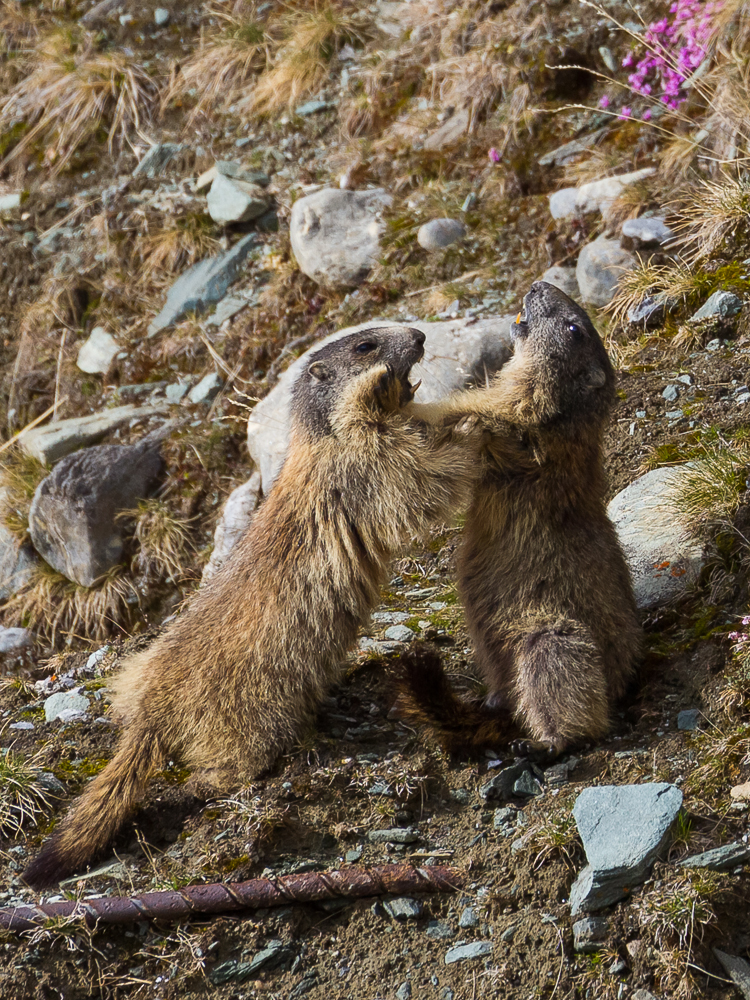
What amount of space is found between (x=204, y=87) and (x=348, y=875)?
1047 cm

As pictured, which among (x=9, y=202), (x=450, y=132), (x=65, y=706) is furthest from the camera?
(x=9, y=202)

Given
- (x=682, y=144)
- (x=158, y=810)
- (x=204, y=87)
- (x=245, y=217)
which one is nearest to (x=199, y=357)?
(x=245, y=217)

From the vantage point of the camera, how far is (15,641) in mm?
8977

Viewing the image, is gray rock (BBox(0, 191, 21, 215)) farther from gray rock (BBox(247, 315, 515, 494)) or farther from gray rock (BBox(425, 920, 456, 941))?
gray rock (BBox(425, 920, 456, 941))

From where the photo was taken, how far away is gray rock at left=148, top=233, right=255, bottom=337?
35.4 ft

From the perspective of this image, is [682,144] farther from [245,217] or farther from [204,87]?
[204,87]

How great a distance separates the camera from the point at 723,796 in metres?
4.80

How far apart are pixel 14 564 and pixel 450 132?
6.43 m

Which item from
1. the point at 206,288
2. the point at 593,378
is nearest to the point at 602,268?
the point at 593,378


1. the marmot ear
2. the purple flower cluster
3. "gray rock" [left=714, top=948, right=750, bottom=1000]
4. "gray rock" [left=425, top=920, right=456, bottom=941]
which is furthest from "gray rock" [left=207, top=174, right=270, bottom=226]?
"gray rock" [left=714, top=948, right=750, bottom=1000]

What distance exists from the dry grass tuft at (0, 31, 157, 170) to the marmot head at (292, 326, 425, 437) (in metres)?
7.86

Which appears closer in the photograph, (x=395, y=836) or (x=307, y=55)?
(x=395, y=836)

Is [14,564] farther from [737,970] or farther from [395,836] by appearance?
[737,970]

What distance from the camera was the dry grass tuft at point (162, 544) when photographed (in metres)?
9.00
